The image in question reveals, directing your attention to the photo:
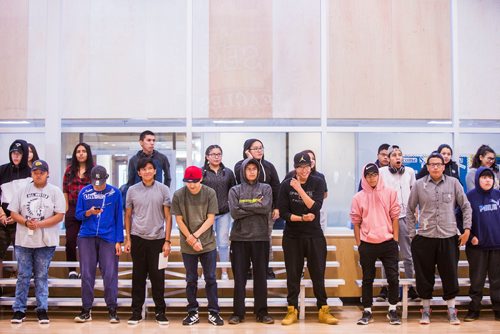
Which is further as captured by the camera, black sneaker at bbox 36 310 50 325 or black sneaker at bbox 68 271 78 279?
black sneaker at bbox 68 271 78 279

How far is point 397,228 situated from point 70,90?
4.47 meters

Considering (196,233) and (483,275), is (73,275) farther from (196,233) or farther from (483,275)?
(483,275)

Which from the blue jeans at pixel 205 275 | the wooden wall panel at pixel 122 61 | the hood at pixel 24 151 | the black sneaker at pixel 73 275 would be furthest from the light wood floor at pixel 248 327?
the wooden wall panel at pixel 122 61

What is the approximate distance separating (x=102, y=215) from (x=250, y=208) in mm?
1557

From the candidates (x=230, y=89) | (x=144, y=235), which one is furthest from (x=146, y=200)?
(x=230, y=89)

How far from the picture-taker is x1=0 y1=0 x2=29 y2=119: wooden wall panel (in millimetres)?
6750

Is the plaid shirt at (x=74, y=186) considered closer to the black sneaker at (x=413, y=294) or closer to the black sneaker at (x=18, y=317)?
the black sneaker at (x=18, y=317)

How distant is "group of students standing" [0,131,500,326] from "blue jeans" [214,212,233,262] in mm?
433

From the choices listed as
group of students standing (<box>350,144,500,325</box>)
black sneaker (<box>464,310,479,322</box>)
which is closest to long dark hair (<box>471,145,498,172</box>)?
group of students standing (<box>350,144,500,325</box>)

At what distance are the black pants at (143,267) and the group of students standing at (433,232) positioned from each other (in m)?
2.12

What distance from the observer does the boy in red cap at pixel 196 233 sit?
5.29 meters

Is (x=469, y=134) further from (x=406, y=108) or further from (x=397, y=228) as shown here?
(x=397, y=228)

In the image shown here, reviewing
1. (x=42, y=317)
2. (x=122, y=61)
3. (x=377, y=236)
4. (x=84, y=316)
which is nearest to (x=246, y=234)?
(x=377, y=236)

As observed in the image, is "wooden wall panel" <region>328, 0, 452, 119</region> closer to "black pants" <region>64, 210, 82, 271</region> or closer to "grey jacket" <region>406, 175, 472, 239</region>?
"grey jacket" <region>406, 175, 472, 239</region>
